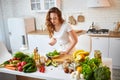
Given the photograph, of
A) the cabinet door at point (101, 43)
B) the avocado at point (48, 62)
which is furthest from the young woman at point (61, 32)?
the cabinet door at point (101, 43)

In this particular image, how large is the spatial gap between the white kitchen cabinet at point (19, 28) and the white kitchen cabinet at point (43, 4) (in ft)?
1.12

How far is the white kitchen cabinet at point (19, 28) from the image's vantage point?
13.7 ft

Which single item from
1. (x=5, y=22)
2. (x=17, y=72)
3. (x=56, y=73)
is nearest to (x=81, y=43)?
(x=56, y=73)

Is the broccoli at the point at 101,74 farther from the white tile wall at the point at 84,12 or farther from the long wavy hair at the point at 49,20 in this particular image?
the white tile wall at the point at 84,12

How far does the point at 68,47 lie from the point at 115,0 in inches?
77.9

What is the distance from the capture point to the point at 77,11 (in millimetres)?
4133

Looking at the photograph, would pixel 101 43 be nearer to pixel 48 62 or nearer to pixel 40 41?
pixel 40 41

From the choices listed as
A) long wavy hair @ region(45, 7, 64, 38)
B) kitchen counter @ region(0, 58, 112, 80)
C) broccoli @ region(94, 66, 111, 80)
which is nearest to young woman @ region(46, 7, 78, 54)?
long wavy hair @ region(45, 7, 64, 38)

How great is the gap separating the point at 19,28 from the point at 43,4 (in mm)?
892

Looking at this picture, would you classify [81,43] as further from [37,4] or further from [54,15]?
[37,4]

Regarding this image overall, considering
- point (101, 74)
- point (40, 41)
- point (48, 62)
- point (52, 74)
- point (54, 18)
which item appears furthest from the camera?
point (40, 41)

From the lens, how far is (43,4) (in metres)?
4.32

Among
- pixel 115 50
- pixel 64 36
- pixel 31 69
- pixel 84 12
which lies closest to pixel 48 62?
pixel 31 69

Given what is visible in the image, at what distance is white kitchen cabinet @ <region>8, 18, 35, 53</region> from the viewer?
4176 millimetres
